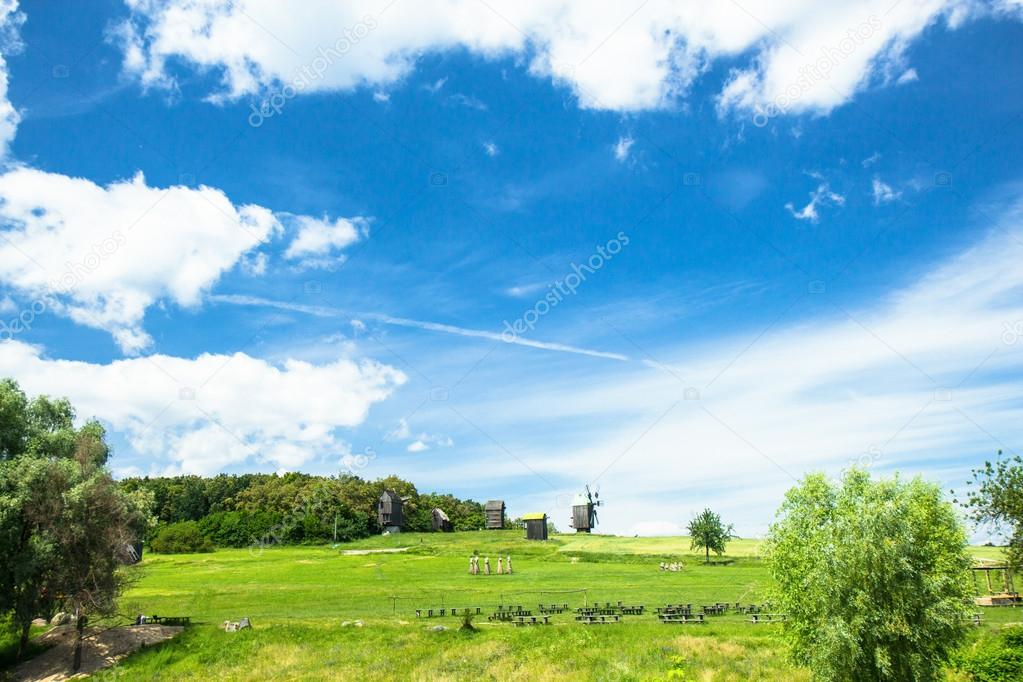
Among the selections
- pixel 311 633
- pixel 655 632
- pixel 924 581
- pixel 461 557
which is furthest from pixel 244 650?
pixel 461 557

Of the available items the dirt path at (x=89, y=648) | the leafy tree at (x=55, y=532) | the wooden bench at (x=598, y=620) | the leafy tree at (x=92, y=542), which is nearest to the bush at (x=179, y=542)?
the dirt path at (x=89, y=648)

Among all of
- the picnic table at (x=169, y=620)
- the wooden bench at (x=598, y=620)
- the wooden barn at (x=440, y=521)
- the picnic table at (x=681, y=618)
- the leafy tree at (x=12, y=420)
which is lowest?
the picnic table at (x=169, y=620)

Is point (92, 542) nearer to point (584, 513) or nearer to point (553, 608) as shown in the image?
point (553, 608)

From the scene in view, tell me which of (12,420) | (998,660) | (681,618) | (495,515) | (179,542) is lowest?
(998,660)

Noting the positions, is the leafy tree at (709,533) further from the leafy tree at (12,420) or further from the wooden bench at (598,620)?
the leafy tree at (12,420)

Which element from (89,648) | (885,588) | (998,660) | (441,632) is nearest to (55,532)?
(89,648)

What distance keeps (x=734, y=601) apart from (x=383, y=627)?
90.7ft

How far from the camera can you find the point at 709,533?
3425 inches

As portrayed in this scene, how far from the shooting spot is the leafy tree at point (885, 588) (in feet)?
108

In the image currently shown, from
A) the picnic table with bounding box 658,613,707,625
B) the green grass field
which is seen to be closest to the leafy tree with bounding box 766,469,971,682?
the green grass field

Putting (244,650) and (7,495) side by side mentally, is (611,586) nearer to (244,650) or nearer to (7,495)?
(244,650)

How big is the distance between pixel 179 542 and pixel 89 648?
2989 inches

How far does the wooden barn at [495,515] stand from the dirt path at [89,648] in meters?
102

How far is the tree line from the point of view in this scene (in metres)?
124
